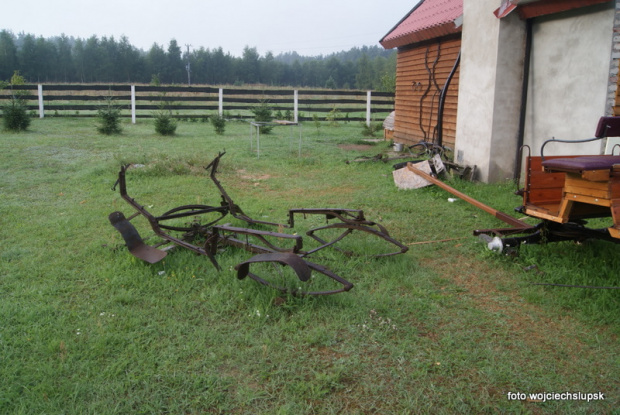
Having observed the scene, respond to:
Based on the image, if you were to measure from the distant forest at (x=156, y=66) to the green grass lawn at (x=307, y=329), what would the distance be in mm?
64435

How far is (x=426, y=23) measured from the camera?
10719mm

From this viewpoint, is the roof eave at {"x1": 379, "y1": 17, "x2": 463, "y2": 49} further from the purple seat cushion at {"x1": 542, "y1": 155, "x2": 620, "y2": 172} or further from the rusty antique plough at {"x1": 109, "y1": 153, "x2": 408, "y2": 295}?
the purple seat cushion at {"x1": 542, "y1": 155, "x2": 620, "y2": 172}

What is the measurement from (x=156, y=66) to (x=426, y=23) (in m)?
81.4

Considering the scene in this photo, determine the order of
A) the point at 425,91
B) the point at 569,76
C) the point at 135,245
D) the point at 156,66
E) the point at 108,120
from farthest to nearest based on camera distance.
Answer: the point at 156,66
the point at 108,120
the point at 425,91
the point at 569,76
the point at 135,245

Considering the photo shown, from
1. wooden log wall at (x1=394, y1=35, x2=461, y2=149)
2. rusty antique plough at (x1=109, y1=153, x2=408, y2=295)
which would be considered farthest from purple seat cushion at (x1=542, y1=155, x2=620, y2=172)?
wooden log wall at (x1=394, y1=35, x2=461, y2=149)

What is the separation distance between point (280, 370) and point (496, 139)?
234 inches

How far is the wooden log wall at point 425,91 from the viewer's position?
32.2ft

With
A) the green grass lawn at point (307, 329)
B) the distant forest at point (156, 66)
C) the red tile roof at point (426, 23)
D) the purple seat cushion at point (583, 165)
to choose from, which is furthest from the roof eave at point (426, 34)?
the distant forest at point (156, 66)

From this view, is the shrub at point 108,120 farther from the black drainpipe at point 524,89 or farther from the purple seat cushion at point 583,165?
the purple seat cushion at point 583,165

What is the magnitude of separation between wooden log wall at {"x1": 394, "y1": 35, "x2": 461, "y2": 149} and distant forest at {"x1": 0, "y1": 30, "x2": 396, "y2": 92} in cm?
5546

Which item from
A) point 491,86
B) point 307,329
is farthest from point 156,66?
point 307,329

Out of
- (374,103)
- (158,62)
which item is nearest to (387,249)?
(374,103)

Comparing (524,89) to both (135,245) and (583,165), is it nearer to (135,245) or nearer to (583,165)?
(583,165)

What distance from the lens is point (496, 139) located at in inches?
291
